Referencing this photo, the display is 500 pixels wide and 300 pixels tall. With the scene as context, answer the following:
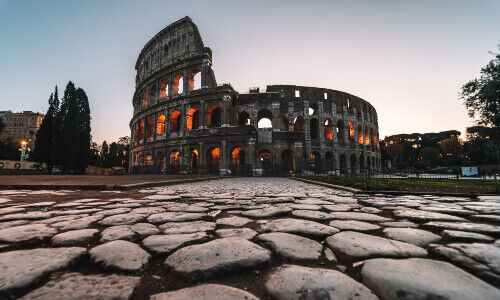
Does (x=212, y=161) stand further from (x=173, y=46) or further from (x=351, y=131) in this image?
(x=351, y=131)

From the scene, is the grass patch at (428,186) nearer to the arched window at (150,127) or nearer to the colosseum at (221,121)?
the colosseum at (221,121)

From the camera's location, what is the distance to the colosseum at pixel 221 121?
64.5 ft

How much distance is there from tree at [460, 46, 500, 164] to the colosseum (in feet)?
32.4

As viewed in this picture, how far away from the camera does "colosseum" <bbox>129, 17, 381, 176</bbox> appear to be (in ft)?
64.5

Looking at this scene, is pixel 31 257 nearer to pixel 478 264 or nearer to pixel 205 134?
pixel 478 264

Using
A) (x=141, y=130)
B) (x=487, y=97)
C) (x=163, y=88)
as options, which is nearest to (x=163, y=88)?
(x=163, y=88)

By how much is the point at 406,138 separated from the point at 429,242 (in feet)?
240

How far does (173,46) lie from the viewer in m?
24.1

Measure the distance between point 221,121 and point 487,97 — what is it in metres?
19.9

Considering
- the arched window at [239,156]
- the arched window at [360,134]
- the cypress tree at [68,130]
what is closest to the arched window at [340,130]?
the arched window at [360,134]

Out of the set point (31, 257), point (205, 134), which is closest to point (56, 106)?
point (205, 134)

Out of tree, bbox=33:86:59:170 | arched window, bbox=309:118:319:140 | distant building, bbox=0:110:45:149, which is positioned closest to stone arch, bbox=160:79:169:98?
tree, bbox=33:86:59:170

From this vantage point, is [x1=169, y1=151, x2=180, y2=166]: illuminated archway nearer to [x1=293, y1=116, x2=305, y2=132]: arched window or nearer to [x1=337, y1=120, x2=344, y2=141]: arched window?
[x1=293, y1=116, x2=305, y2=132]: arched window

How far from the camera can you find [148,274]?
0.81 metres
